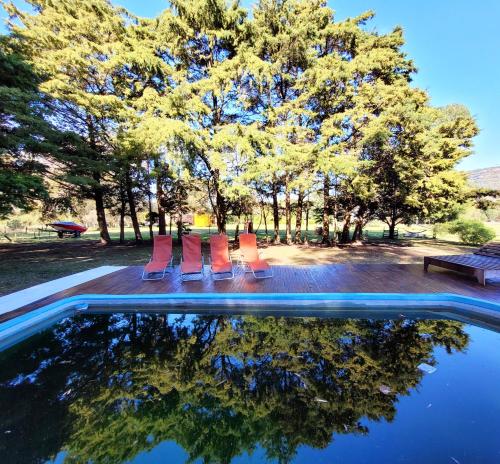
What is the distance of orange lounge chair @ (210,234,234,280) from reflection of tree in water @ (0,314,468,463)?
1975mm

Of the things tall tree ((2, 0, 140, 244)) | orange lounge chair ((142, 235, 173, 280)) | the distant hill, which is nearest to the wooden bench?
orange lounge chair ((142, 235, 173, 280))

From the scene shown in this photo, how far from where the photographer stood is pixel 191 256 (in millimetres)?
6965

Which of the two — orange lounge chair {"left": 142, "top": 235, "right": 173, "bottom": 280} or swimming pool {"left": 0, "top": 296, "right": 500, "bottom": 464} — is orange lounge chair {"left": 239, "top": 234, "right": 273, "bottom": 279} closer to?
orange lounge chair {"left": 142, "top": 235, "right": 173, "bottom": 280}

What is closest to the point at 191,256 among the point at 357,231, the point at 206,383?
the point at 206,383

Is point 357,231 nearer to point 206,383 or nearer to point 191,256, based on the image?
point 191,256

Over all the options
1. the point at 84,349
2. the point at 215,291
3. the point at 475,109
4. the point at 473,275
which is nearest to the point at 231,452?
the point at 84,349

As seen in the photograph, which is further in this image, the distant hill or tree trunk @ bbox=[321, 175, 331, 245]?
the distant hill

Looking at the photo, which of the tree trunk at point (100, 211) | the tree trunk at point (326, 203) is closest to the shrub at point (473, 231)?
the tree trunk at point (326, 203)

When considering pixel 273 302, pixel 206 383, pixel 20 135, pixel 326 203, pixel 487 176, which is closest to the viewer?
pixel 206 383

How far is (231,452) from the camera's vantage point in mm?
2227

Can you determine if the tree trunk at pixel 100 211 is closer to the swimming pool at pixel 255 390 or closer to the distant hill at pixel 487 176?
the swimming pool at pixel 255 390

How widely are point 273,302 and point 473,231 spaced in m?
18.5

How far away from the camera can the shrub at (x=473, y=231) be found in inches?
661

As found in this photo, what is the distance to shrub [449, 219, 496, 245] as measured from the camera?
16781mm
